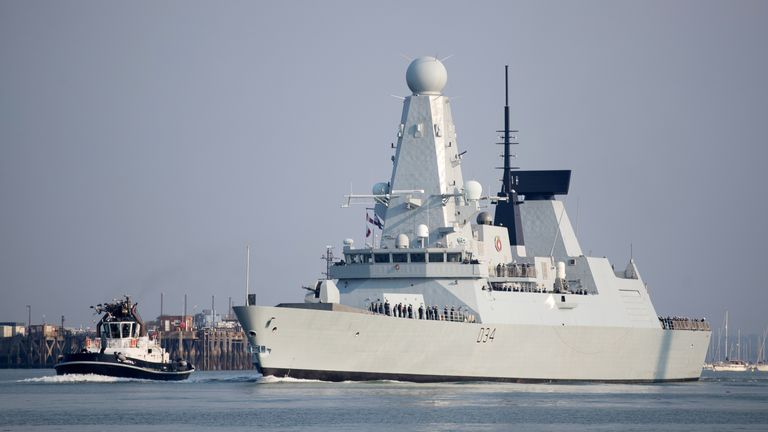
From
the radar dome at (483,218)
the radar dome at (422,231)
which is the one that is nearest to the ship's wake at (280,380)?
the radar dome at (422,231)

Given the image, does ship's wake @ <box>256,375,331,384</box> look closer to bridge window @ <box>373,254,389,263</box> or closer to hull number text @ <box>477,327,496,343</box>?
bridge window @ <box>373,254,389,263</box>

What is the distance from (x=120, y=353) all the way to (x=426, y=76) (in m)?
18.4

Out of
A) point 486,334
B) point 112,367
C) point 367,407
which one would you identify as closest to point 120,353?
point 112,367

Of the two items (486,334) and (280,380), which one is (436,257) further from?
(280,380)

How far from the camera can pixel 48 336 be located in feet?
343

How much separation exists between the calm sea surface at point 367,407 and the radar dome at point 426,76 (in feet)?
41.4

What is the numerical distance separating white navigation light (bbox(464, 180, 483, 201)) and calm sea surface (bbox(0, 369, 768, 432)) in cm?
782

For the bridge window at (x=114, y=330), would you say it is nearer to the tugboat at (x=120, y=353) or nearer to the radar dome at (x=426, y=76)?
the tugboat at (x=120, y=353)

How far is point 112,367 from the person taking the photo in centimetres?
6147

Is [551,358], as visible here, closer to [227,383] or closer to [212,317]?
[227,383]

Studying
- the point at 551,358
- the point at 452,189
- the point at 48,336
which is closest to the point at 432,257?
A: the point at 452,189

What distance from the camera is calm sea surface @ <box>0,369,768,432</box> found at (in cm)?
4062

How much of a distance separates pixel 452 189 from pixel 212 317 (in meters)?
59.0

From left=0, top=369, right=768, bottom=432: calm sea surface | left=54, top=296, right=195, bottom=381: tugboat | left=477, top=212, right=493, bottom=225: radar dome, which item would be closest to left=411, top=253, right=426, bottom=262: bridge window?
left=477, top=212, right=493, bottom=225: radar dome
